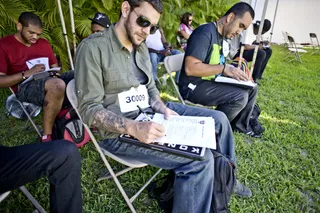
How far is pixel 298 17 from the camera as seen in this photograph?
12680 mm

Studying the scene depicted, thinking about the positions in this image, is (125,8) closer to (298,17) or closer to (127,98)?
(127,98)

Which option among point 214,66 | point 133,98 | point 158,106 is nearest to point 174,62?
point 214,66

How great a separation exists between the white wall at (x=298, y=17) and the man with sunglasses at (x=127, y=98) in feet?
44.8

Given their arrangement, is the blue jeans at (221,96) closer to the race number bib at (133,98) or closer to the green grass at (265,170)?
the green grass at (265,170)

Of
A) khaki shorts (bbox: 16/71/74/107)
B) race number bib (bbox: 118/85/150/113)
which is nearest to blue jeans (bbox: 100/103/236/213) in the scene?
race number bib (bbox: 118/85/150/113)

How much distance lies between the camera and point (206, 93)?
2301mm

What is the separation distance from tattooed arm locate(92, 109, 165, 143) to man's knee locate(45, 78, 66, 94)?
3.52ft

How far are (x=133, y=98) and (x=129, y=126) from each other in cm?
36

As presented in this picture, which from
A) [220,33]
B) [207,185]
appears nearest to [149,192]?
[207,185]


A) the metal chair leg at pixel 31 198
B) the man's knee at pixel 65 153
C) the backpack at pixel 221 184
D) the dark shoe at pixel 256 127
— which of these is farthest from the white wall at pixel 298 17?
the metal chair leg at pixel 31 198

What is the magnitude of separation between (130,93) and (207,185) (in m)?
0.78

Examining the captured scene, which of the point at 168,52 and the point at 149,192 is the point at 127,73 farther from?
the point at 168,52

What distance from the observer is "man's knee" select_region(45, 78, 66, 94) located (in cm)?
220

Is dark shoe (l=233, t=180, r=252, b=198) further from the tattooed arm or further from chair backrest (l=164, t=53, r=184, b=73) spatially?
chair backrest (l=164, t=53, r=184, b=73)
